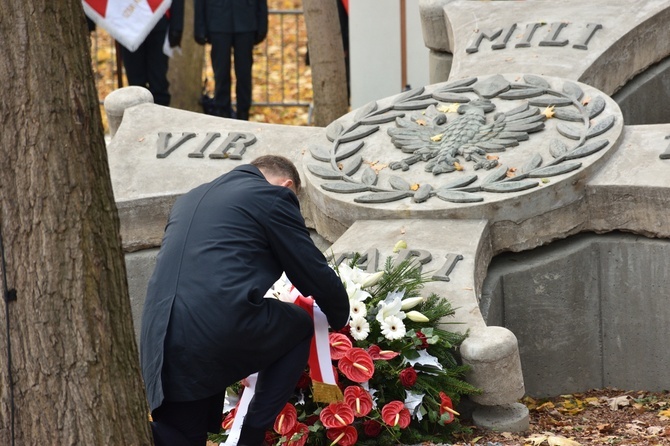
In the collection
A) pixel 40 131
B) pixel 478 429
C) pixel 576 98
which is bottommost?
pixel 478 429

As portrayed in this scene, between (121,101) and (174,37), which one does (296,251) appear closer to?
(121,101)

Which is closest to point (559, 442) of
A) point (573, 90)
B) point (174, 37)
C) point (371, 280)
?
point (371, 280)

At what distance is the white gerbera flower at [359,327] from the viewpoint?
5262 mm

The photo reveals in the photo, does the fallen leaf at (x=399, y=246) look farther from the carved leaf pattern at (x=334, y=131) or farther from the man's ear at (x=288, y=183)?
the carved leaf pattern at (x=334, y=131)

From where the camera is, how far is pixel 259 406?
15.7ft

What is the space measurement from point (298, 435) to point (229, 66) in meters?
6.32

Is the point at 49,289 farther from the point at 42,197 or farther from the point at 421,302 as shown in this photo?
the point at 421,302

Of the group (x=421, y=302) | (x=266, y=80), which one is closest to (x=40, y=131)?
(x=421, y=302)

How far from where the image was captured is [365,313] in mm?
5320

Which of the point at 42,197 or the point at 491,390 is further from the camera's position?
the point at 491,390

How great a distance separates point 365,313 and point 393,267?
62 cm

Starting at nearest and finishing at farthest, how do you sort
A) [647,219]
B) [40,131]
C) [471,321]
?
[40,131] → [471,321] → [647,219]

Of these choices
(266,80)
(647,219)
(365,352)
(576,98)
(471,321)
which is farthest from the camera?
(266,80)

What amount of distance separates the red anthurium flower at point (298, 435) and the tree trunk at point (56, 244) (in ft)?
4.42
